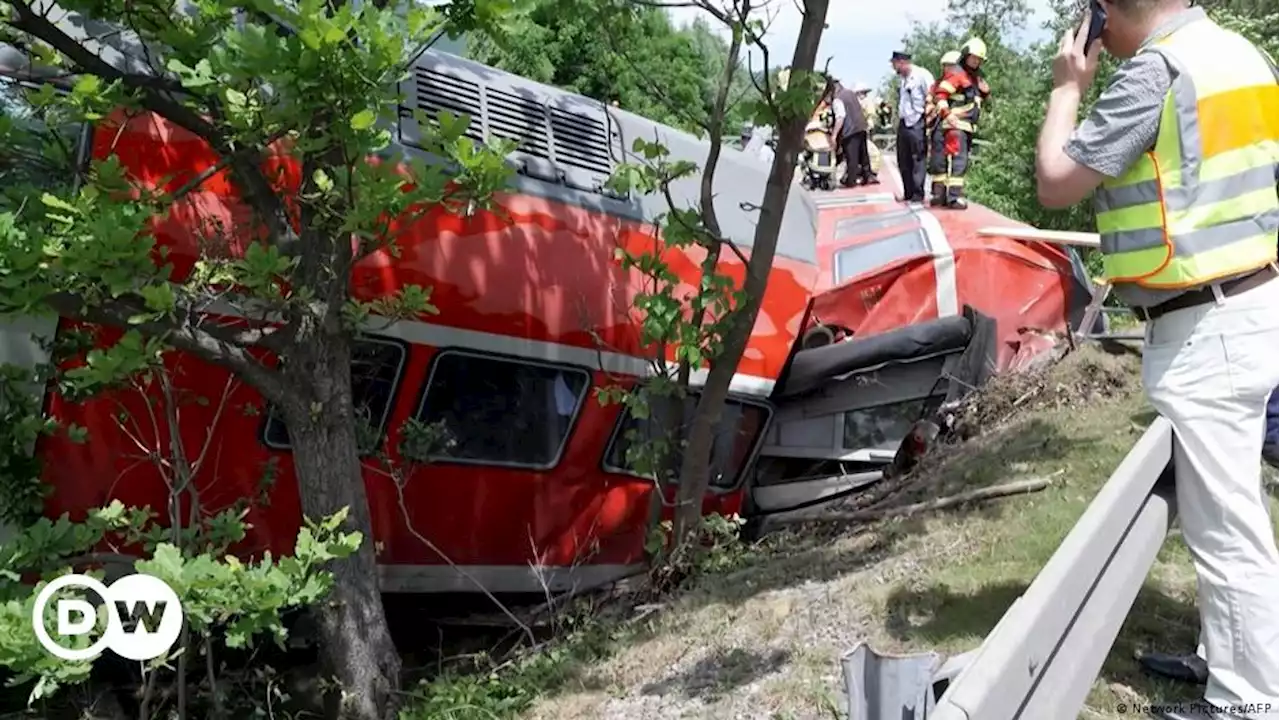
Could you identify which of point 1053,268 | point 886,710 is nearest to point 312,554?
point 886,710

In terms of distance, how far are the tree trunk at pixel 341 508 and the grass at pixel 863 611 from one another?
0.35 meters

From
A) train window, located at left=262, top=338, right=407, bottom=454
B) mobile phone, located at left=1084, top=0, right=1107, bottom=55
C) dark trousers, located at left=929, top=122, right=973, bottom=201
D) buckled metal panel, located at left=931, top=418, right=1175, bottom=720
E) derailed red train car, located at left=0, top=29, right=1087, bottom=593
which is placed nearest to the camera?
buckled metal panel, located at left=931, top=418, right=1175, bottom=720

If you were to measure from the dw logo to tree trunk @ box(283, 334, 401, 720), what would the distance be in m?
0.68

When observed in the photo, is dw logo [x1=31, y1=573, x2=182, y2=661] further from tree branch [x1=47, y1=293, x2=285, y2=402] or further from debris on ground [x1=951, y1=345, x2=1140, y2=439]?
debris on ground [x1=951, y1=345, x2=1140, y2=439]

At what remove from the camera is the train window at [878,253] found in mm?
7900

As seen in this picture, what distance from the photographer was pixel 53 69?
4.23 metres

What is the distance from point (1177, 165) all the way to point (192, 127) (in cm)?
315

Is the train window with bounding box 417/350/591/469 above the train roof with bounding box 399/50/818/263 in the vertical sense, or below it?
below

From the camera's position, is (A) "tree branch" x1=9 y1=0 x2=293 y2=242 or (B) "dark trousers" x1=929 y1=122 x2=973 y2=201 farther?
(B) "dark trousers" x1=929 y1=122 x2=973 y2=201

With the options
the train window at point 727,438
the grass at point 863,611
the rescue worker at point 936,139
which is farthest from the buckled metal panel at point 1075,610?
the rescue worker at point 936,139

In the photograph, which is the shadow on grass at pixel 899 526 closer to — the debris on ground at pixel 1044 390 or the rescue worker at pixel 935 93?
the debris on ground at pixel 1044 390

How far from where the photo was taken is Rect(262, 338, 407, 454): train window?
522cm

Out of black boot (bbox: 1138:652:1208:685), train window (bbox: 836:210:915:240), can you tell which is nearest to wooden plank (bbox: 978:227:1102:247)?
train window (bbox: 836:210:915:240)

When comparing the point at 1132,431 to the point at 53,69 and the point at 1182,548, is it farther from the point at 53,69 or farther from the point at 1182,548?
the point at 53,69
